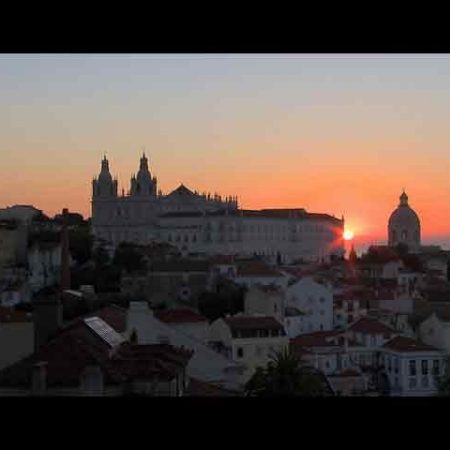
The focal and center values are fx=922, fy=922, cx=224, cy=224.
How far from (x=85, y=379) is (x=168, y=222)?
132 feet

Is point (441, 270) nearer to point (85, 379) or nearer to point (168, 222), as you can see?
point (168, 222)

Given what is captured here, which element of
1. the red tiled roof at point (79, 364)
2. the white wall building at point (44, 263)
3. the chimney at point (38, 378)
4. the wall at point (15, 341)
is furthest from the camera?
the white wall building at point (44, 263)

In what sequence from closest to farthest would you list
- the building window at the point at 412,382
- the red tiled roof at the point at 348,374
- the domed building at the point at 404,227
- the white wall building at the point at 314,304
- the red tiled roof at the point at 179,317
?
the red tiled roof at the point at 348,374, the building window at the point at 412,382, the red tiled roof at the point at 179,317, the white wall building at the point at 314,304, the domed building at the point at 404,227

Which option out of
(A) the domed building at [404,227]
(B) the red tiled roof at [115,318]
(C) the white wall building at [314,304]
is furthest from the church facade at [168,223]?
(B) the red tiled roof at [115,318]

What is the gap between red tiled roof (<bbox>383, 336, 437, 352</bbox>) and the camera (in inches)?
558

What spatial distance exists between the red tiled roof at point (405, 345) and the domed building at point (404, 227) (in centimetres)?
2623

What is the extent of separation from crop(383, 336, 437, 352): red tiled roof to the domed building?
26.2m

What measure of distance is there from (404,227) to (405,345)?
27.4m

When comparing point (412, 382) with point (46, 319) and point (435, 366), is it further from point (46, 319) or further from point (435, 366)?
point (46, 319)

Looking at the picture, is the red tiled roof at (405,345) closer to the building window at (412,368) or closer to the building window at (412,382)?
the building window at (412,368)

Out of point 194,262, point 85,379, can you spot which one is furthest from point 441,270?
point 85,379

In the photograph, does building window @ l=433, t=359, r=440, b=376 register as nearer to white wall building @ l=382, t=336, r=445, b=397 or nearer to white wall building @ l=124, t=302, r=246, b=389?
white wall building @ l=382, t=336, r=445, b=397

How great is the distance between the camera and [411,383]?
45.3 feet

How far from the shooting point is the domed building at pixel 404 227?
4116 cm
